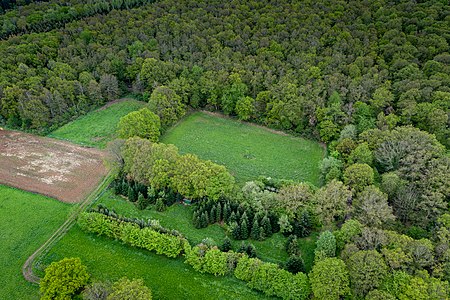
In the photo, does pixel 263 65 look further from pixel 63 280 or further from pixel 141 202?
pixel 63 280

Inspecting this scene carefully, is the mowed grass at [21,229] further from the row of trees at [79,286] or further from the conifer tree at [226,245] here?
the conifer tree at [226,245]

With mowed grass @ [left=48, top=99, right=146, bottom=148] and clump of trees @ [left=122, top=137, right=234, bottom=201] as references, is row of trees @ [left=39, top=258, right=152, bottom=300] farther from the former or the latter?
mowed grass @ [left=48, top=99, right=146, bottom=148]

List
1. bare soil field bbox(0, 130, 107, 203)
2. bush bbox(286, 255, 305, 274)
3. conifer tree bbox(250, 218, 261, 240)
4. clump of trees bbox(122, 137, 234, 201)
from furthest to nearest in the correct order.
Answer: bare soil field bbox(0, 130, 107, 203)
clump of trees bbox(122, 137, 234, 201)
conifer tree bbox(250, 218, 261, 240)
bush bbox(286, 255, 305, 274)

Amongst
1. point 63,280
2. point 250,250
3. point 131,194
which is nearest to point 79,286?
point 63,280

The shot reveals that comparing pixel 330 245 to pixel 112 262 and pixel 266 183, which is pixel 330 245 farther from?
pixel 112 262

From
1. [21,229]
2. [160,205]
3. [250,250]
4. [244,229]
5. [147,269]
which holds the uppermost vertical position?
[244,229]

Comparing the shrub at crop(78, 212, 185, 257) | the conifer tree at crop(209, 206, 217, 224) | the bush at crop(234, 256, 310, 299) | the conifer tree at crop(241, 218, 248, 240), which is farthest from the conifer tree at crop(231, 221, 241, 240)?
the shrub at crop(78, 212, 185, 257)
